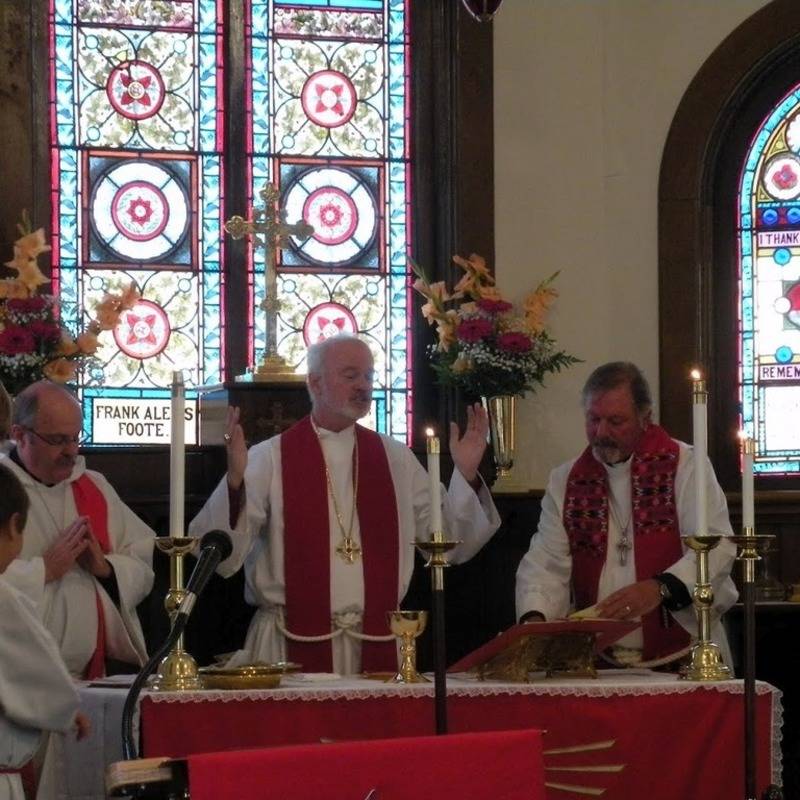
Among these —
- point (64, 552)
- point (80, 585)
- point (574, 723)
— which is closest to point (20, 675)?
point (64, 552)

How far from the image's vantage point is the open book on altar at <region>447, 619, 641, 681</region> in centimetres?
508

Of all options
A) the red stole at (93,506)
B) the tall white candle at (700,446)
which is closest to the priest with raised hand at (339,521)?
the red stole at (93,506)

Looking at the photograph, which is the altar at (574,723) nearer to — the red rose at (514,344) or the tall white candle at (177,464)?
the tall white candle at (177,464)

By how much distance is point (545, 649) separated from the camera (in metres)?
5.25

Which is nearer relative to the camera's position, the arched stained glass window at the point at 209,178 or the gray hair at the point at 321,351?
the gray hair at the point at 321,351

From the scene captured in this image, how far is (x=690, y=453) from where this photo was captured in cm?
652

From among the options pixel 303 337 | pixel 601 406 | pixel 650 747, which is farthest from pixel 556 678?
pixel 303 337

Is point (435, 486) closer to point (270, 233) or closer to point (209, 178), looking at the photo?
point (270, 233)

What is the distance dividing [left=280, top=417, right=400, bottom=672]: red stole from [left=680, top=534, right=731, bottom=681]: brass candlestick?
153 centimetres

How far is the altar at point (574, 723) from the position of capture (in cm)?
498

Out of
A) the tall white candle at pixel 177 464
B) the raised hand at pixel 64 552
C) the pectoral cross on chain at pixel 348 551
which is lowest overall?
the pectoral cross on chain at pixel 348 551

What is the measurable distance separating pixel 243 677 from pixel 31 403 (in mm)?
1457

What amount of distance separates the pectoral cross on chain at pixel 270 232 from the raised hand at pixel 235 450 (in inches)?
84.4

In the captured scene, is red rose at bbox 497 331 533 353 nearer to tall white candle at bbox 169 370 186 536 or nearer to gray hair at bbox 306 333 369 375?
gray hair at bbox 306 333 369 375
